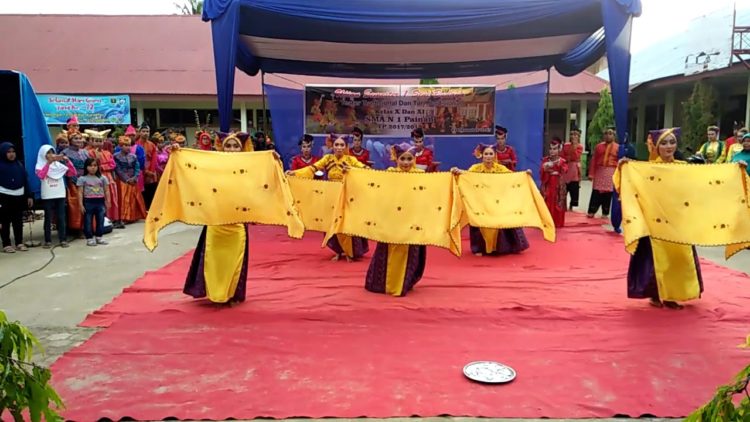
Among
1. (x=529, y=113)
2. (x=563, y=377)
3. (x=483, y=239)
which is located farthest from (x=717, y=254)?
(x=563, y=377)

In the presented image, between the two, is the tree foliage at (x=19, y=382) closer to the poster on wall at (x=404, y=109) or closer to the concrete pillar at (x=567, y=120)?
the poster on wall at (x=404, y=109)

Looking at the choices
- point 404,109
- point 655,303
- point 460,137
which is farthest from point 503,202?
point 404,109

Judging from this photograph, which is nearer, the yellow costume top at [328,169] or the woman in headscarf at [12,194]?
the yellow costume top at [328,169]

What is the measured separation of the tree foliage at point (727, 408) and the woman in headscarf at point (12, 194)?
6962 millimetres

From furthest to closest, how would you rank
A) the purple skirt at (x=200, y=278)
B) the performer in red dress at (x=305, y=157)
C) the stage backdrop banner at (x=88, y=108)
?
the stage backdrop banner at (x=88, y=108) < the performer in red dress at (x=305, y=157) < the purple skirt at (x=200, y=278)

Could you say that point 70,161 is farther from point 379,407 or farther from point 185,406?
point 379,407

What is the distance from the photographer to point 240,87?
1488cm

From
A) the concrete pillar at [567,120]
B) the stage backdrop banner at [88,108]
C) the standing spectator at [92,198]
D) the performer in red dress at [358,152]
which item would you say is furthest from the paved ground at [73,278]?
the concrete pillar at [567,120]

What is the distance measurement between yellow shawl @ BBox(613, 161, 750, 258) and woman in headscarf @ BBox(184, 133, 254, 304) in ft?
9.04

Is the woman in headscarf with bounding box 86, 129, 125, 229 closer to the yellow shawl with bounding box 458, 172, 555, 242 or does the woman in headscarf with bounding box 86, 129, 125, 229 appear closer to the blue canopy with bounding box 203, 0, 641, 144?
the blue canopy with bounding box 203, 0, 641, 144

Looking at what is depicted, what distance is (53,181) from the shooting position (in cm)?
665

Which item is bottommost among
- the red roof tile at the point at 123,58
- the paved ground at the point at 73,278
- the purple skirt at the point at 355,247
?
the paved ground at the point at 73,278

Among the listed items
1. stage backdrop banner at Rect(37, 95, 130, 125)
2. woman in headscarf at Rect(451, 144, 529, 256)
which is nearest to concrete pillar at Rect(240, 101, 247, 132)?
stage backdrop banner at Rect(37, 95, 130, 125)

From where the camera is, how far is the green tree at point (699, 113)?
12.5 m
